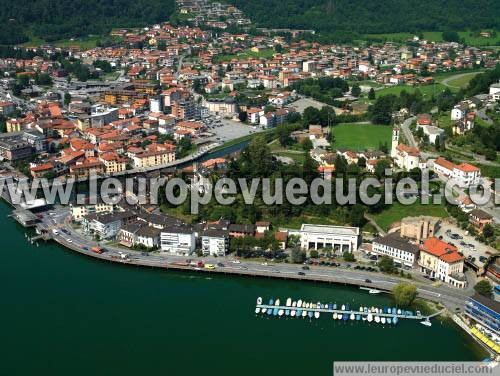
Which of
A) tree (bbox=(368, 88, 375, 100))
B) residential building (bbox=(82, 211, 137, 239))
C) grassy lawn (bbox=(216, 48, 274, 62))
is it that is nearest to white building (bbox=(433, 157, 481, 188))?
residential building (bbox=(82, 211, 137, 239))

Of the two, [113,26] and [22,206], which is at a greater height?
[113,26]

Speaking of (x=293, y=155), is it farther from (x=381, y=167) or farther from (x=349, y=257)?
(x=349, y=257)

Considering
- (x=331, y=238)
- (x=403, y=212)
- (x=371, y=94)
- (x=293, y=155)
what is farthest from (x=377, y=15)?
(x=331, y=238)

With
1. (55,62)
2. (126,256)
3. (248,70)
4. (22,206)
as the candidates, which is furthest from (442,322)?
(55,62)

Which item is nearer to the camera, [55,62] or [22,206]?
[22,206]

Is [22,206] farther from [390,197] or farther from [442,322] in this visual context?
[442,322]

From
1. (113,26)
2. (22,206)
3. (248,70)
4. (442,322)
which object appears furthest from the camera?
(113,26)
